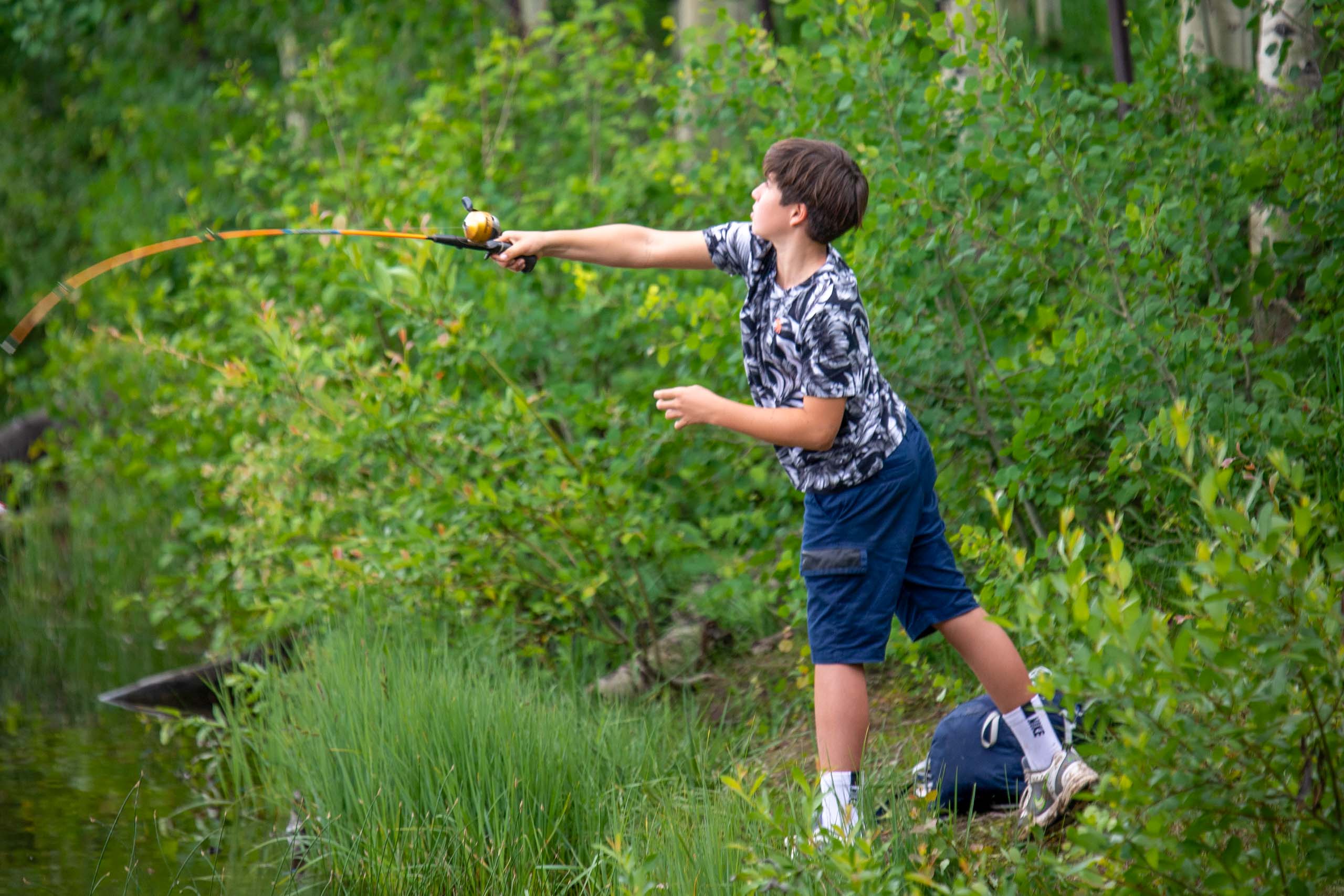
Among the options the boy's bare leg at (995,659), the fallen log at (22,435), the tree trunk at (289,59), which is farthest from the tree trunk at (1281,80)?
the fallen log at (22,435)

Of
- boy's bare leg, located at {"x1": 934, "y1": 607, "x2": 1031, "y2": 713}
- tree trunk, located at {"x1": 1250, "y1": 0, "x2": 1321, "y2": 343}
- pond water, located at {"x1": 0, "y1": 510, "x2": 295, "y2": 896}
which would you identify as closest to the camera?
boy's bare leg, located at {"x1": 934, "y1": 607, "x2": 1031, "y2": 713}

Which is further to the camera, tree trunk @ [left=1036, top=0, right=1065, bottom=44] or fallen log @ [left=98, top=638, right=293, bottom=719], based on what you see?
tree trunk @ [left=1036, top=0, right=1065, bottom=44]

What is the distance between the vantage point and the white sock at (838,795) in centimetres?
265

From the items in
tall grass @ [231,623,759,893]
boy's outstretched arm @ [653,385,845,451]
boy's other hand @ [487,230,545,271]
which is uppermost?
boy's other hand @ [487,230,545,271]

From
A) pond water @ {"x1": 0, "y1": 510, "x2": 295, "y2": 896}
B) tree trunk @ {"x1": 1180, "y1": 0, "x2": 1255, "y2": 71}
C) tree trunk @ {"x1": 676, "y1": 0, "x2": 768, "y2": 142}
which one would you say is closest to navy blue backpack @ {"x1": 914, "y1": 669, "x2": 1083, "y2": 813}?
pond water @ {"x1": 0, "y1": 510, "x2": 295, "y2": 896}

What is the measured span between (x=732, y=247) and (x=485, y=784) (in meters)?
1.54

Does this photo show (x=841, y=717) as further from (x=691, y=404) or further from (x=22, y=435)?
(x=22, y=435)

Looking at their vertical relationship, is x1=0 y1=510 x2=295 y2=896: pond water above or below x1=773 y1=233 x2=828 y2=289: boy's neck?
below

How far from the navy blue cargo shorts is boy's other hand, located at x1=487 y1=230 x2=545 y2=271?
2.95ft

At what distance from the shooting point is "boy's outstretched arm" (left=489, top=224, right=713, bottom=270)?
307 cm

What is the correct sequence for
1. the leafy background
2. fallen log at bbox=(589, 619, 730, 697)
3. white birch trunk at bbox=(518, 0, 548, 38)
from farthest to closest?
white birch trunk at bbox=(518, 0, 548, 38)
fallen log at bbox=(589, 619, 730, 697)
the leafy background

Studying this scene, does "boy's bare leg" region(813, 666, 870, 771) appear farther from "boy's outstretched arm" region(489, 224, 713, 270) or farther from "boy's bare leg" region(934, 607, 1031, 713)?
"boy's outstretched arm" region(489, 224, 713, 270)

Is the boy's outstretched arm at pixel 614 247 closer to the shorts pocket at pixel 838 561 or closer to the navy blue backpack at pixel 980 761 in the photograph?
the shorts pocket at pixel 838 561

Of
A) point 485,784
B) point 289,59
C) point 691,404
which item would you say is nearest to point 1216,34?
point 691,404
